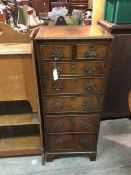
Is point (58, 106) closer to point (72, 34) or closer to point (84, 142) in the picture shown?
point (84, 142)

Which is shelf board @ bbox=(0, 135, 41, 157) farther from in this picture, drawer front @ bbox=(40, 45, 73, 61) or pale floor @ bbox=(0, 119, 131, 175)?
drawer front @ bbox=(40, 45, 73, 61)

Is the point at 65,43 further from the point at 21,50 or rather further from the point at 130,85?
the point at 130,85

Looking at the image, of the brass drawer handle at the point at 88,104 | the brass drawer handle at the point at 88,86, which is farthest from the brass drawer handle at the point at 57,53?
the brass drawer handle at the point at 88,104

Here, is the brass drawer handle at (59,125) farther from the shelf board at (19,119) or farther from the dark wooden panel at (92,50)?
the dark wooden panel at (92,50)

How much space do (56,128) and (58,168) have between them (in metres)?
0.36

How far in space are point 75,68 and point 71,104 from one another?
0.95 feet

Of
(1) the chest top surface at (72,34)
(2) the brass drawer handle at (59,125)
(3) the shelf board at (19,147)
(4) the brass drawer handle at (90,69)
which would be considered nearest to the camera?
(1) the chest top surface at (72,34)

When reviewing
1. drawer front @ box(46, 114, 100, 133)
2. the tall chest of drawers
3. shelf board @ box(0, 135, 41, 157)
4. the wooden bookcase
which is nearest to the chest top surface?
the tall chest of drawers

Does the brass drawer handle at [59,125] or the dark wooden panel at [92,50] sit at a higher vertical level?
the dark wooden panel at [92,50]

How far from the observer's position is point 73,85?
4.71 ft

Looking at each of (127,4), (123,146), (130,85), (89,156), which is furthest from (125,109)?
(127,4)

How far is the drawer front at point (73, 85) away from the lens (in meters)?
1.41

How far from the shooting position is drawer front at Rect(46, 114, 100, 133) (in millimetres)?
1569

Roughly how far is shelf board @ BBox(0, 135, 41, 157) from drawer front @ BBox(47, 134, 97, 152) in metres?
0.14
